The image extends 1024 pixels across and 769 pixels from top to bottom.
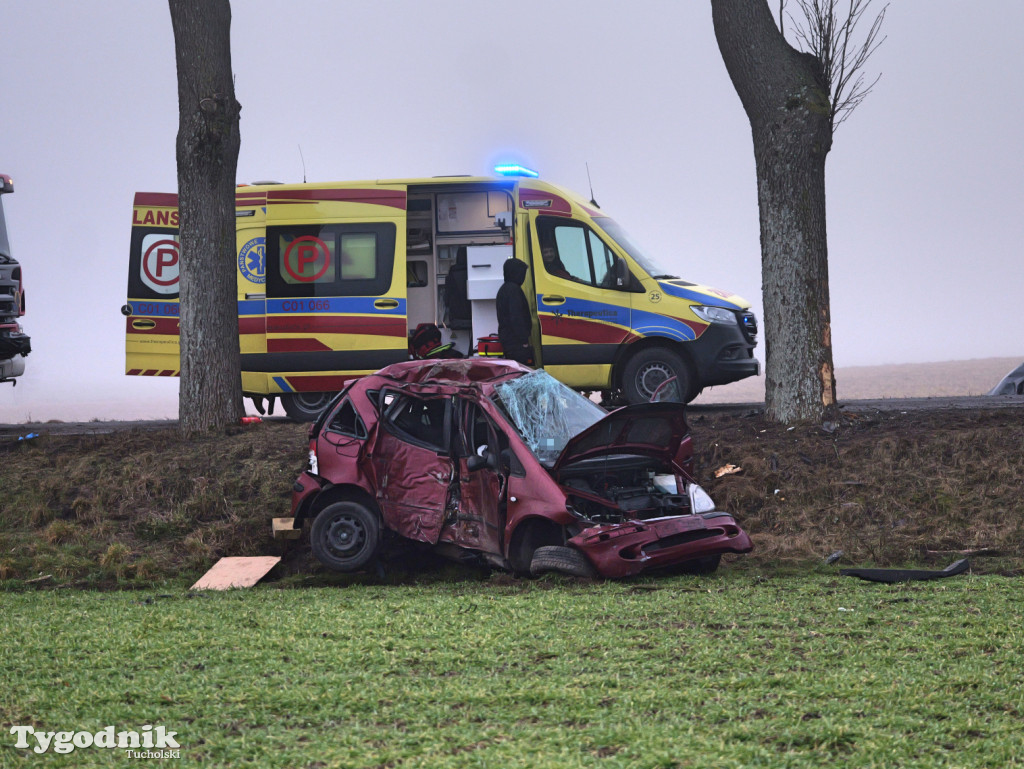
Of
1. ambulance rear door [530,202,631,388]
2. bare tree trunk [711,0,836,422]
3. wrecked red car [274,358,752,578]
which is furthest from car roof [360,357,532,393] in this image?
A: ambulance rear door [530,202,631,388]

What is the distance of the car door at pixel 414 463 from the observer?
8.57 metres

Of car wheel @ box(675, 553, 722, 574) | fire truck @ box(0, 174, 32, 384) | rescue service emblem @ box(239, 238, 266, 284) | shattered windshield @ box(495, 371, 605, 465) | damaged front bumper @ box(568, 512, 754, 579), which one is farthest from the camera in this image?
fire truck @ box(0, 174, 32, 384)

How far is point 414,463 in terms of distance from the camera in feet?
28.8

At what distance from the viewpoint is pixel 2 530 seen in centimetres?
1066

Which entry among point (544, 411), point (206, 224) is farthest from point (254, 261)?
point (544, 411)

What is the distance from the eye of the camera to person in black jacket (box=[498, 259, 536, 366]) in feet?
42.3

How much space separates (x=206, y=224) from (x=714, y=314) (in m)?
6.33

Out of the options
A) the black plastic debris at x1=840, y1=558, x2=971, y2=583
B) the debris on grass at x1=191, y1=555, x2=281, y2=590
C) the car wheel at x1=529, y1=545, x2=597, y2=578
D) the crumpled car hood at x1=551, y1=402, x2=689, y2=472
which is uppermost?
the crumpled car hood at x1=551, y1=402, x2=689, y2=472

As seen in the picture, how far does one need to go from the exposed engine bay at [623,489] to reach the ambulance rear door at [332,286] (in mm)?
6146

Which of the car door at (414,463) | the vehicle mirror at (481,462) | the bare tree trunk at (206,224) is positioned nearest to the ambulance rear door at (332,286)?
the bare tree trunk at (206,224)

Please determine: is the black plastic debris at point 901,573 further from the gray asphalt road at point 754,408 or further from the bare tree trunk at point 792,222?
the gray asphalt road at point 754,408

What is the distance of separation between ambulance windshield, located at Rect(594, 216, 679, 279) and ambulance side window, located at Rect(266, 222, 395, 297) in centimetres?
277

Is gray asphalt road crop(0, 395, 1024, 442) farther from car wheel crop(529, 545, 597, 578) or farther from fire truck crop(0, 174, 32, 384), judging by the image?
car wheel crop(529, 545, 597, 578)

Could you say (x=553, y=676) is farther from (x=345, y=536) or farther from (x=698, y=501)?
(x=345, y=536)
